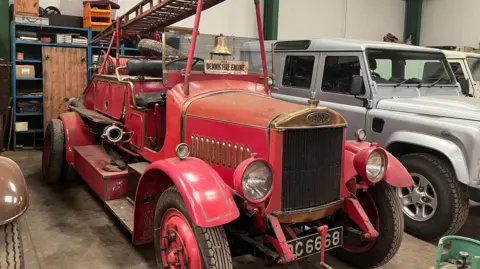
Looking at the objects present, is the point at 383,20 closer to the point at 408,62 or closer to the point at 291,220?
the point at 408,62

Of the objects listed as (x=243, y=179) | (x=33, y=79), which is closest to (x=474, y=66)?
(x=243, y=179)

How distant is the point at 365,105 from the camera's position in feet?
15.6

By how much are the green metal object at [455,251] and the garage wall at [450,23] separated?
423 inches

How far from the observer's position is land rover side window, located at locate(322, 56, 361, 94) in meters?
4.97

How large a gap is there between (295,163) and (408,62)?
319 cm

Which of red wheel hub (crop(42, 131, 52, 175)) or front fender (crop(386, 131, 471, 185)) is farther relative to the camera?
red wheel hub (crop(42, 131, 52, 175))

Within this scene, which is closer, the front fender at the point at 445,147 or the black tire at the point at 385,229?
the black tire at the point at 385,229

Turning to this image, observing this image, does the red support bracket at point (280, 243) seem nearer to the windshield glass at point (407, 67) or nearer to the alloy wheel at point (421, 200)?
the alloy wheel at point (421, 200)

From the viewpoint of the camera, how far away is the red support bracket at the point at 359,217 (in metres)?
2.84

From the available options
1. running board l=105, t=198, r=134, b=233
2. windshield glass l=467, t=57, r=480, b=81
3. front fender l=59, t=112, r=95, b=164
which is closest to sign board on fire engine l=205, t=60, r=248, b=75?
running board l=105, t=198, r=134, b=233

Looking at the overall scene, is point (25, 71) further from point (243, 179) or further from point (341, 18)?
point (341, 18)

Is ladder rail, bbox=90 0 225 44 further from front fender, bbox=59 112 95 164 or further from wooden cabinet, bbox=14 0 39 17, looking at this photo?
wooden cabinet, bbox=14 0 39 17

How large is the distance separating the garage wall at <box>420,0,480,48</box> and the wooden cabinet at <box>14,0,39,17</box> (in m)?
10.6

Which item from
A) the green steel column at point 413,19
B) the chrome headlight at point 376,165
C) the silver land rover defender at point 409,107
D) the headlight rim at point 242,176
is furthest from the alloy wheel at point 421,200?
the green steel column at point 413,19
